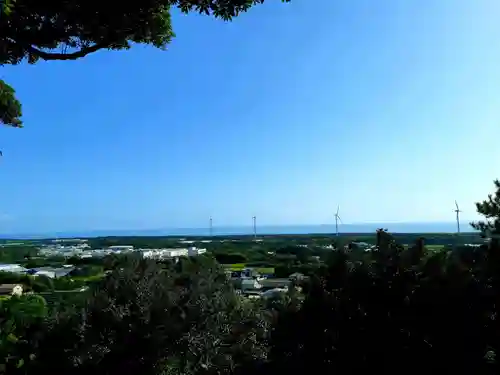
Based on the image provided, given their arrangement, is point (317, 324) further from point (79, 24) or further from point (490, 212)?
point (79, 24)

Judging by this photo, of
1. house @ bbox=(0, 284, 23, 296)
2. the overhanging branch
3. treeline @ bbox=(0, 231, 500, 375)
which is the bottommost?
house @ bbox=(0, 284, 23, 296)

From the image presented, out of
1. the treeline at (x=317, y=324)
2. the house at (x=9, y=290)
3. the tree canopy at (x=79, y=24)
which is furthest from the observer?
the house at (x=9, y=290)

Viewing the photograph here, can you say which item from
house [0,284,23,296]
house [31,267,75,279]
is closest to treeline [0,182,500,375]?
house [0,284,23,296]

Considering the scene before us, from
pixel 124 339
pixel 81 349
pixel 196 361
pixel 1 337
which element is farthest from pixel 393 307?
pixel 1 337

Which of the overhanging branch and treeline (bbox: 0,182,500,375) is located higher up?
the overhanging branch

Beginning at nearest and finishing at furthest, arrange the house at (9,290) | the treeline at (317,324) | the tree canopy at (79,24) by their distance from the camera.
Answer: the treeline at (317,324) < the tree canopy at (79,24) < the house at (9,290)

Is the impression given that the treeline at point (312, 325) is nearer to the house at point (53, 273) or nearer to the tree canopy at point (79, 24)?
the tree canopy at point (79, 24)

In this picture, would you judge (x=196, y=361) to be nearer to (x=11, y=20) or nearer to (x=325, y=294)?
(x=325, y=294)

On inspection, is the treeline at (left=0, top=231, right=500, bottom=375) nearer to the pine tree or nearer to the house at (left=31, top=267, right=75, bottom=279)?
the pine tree

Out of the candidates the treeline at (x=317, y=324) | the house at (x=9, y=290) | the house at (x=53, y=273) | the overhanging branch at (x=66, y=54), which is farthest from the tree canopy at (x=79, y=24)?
the house at (x=53, y=273)
